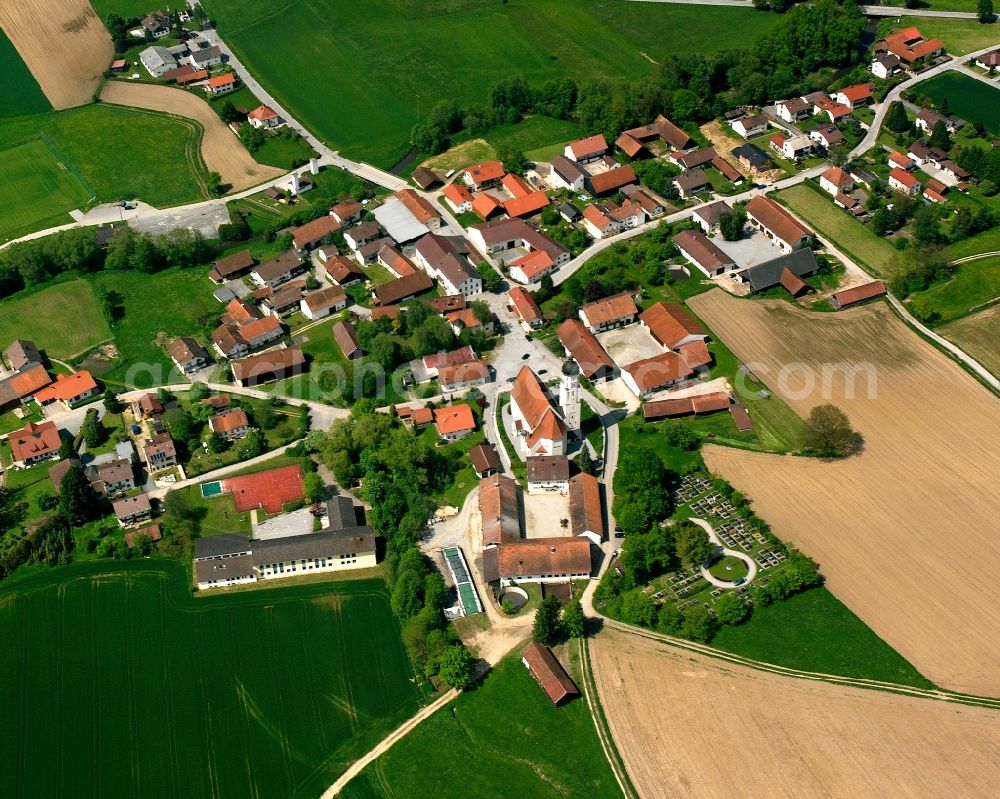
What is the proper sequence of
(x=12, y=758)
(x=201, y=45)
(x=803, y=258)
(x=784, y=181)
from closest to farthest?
(x=12, y=758) < (x=803, y=258) < (x=784, y=181) < (x=201, y=45)

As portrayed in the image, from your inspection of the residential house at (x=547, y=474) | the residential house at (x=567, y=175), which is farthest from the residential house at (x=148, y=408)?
the residential house at (x=567, y=175)

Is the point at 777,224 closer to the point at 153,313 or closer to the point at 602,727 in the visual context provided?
the point at 602,727

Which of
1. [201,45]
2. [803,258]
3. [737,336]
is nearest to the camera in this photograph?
[737,336]

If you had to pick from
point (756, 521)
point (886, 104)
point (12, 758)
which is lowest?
point (12, 758)

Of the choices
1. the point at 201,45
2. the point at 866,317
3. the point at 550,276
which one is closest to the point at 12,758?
the point at 550,276

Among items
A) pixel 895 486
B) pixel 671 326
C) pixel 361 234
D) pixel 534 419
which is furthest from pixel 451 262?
pixel 895 486

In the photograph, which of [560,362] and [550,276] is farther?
[550,276]

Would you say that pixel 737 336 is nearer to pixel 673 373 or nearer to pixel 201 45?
pixel 673 373

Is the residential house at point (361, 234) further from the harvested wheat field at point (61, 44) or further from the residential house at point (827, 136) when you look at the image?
the harvested wheat field at point (61, 44)
